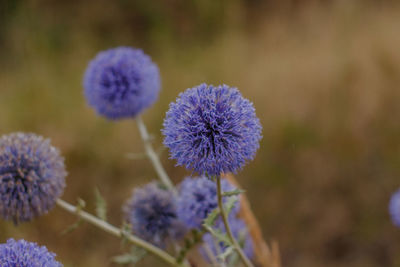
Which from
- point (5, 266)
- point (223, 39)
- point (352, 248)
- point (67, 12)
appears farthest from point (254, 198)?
point (67, 12)

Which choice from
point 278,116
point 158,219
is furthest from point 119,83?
point 278,116

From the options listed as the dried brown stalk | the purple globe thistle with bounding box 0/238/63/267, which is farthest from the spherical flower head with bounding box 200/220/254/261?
the purple globe thistle with bounding box 0/238/63/267

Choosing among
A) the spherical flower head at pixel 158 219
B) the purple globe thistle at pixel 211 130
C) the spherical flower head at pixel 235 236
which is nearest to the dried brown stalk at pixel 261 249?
the spherical flower head at pixel 235 236

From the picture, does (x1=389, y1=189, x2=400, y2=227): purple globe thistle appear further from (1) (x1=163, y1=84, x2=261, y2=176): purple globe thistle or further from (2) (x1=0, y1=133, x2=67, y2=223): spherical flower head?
(2) (x1=0, y1=133, x2=67, y2=223): spherical flower head

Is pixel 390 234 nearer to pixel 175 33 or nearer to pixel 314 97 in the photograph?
pixel 314 97

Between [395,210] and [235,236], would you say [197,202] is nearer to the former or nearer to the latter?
[235,236]

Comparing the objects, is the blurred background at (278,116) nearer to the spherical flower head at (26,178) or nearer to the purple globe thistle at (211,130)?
the spherical flower head at (26,178)
